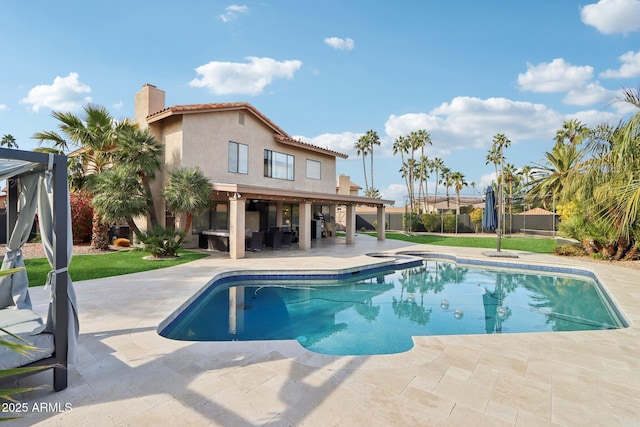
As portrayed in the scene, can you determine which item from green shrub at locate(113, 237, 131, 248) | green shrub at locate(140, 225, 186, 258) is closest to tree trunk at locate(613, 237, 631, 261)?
green shrub at locate(140, 225, 186, 258)

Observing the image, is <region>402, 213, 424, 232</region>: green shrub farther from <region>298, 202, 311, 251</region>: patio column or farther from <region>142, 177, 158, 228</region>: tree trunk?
<region>142, 177, 158, 228</region>: tree trunk

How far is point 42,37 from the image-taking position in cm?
1087

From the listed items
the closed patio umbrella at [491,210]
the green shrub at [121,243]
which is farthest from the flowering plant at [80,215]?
the closed patio umbrella at [491,210]

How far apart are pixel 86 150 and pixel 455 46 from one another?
693 inches

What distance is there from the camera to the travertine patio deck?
3137 mm

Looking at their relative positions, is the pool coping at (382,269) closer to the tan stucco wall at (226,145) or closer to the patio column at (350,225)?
the patio column at (350,225)

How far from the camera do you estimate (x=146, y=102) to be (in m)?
16.5

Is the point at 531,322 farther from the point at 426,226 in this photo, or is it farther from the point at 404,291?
the point at 426,226

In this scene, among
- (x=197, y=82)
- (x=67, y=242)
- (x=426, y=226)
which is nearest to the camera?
(x=67, y=242)

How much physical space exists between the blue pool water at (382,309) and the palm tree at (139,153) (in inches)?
290

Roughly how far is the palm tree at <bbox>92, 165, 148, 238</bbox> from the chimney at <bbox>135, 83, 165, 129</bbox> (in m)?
3.92

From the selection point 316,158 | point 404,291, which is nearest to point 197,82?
point 316,158

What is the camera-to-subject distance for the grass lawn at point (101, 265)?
9.34m

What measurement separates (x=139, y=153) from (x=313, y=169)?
10.9m
